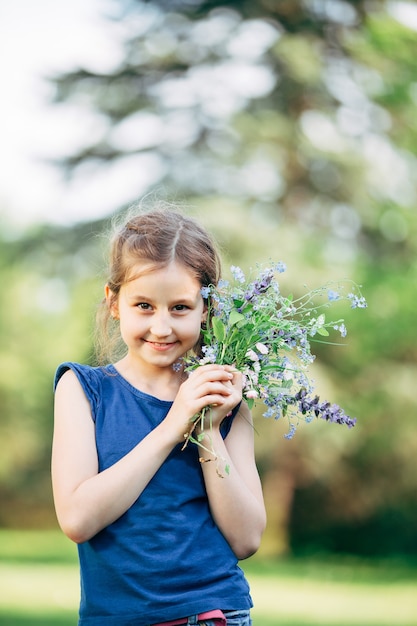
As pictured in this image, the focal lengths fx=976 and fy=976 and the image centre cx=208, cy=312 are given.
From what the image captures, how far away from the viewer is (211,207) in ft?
59.1

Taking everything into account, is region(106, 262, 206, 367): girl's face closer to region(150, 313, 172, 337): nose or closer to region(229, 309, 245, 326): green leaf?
region(150, 313, 172, 337): nose

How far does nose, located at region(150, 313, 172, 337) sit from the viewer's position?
2.72 meters

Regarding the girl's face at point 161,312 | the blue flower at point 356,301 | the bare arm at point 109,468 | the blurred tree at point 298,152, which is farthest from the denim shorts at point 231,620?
the blurred tree at point 298,152

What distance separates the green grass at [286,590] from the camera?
38.8 feet

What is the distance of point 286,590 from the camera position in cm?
1526

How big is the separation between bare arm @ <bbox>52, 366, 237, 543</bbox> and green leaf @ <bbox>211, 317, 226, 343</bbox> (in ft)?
0.31

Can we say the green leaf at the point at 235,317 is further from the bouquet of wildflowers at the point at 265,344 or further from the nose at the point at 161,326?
the nose at the point at 161,326

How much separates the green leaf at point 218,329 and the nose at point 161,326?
126mm

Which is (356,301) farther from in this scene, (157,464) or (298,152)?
(298,152)

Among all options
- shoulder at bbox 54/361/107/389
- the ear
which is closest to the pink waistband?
→ shoulder at bbox 54/361/107/389

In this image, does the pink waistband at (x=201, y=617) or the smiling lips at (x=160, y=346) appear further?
the smiling lips at (x=160, y=346)

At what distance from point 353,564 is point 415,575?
1816mm

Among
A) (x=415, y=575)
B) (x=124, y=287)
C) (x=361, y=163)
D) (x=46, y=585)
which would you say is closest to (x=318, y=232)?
(x=361, y=163)

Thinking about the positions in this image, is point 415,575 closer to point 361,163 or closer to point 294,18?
point 361,163
